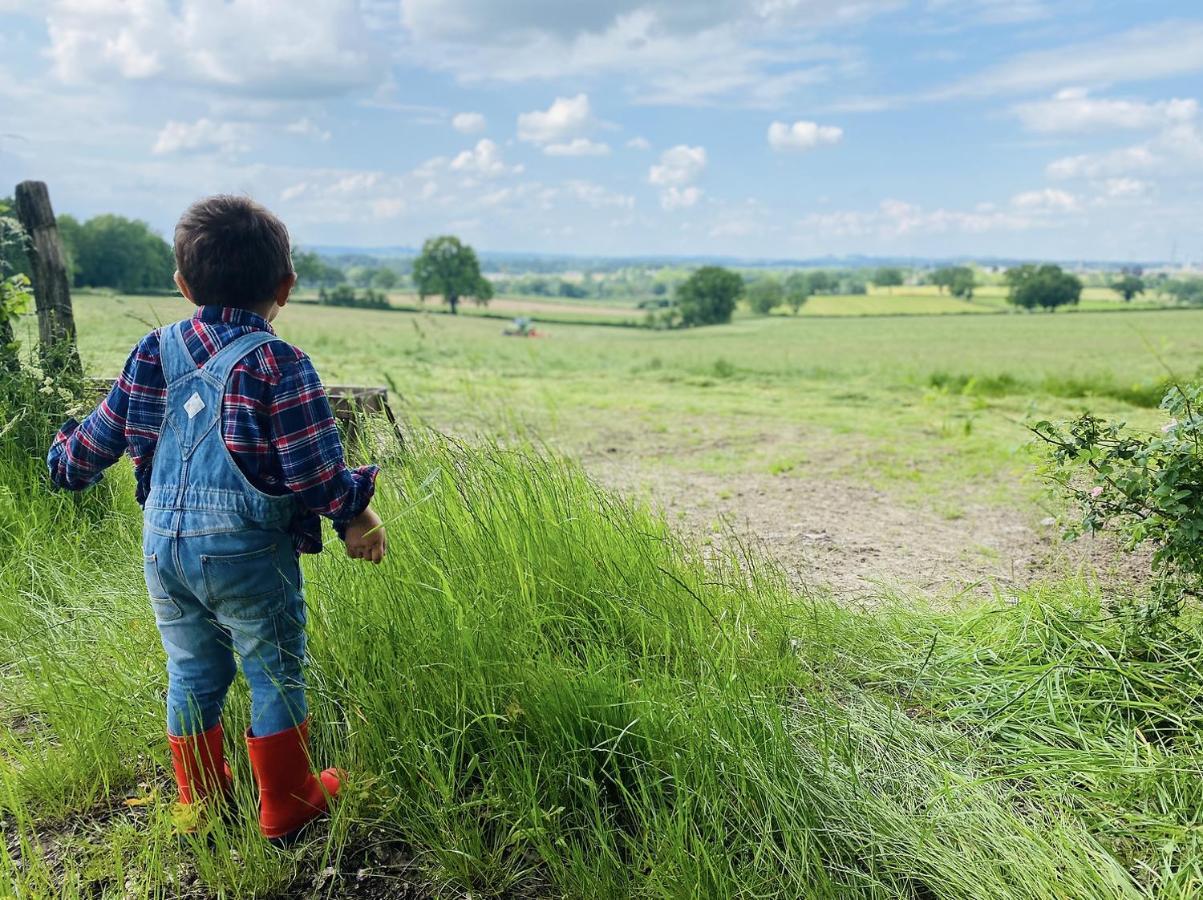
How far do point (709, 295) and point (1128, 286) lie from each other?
33.1 meters

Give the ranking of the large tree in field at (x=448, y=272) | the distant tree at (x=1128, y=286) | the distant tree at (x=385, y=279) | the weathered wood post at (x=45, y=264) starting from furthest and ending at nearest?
the large tree in field at (x=448, y=272) → the distant tree at (x=1128, y=286) → the distant tree at (x=385, y=279) → the weathered wood post at (x=45, y=264)

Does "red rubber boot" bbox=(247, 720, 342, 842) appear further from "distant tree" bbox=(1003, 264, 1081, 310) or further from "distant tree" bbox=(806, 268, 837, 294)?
"distant tree" bbox=(806, 268, 837, 294)

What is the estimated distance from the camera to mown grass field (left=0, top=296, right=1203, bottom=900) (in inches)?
84.2

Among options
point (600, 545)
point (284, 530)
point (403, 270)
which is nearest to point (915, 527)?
point (600, 545)

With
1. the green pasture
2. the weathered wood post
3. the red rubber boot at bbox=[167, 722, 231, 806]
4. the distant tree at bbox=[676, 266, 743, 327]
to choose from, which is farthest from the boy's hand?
the distant tree at bbox=[676, 266, 743, 327]

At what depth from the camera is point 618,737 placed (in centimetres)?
214

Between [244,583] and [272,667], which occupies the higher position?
[244,583]

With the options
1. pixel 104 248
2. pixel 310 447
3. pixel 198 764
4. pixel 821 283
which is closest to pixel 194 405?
pixel 310 447

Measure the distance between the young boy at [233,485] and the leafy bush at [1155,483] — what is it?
99.7 inches

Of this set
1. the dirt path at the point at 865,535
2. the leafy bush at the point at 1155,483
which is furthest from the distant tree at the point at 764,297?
the leafy bush at the point at 1155,483

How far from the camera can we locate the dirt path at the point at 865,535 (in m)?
4.53

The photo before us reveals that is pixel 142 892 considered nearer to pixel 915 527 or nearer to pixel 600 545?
pixel 600 545

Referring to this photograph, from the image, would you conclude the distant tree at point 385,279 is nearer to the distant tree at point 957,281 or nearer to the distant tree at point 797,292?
the distant tree at point 797,292

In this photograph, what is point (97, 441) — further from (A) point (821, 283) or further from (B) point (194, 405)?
(A) point (821, 283)
